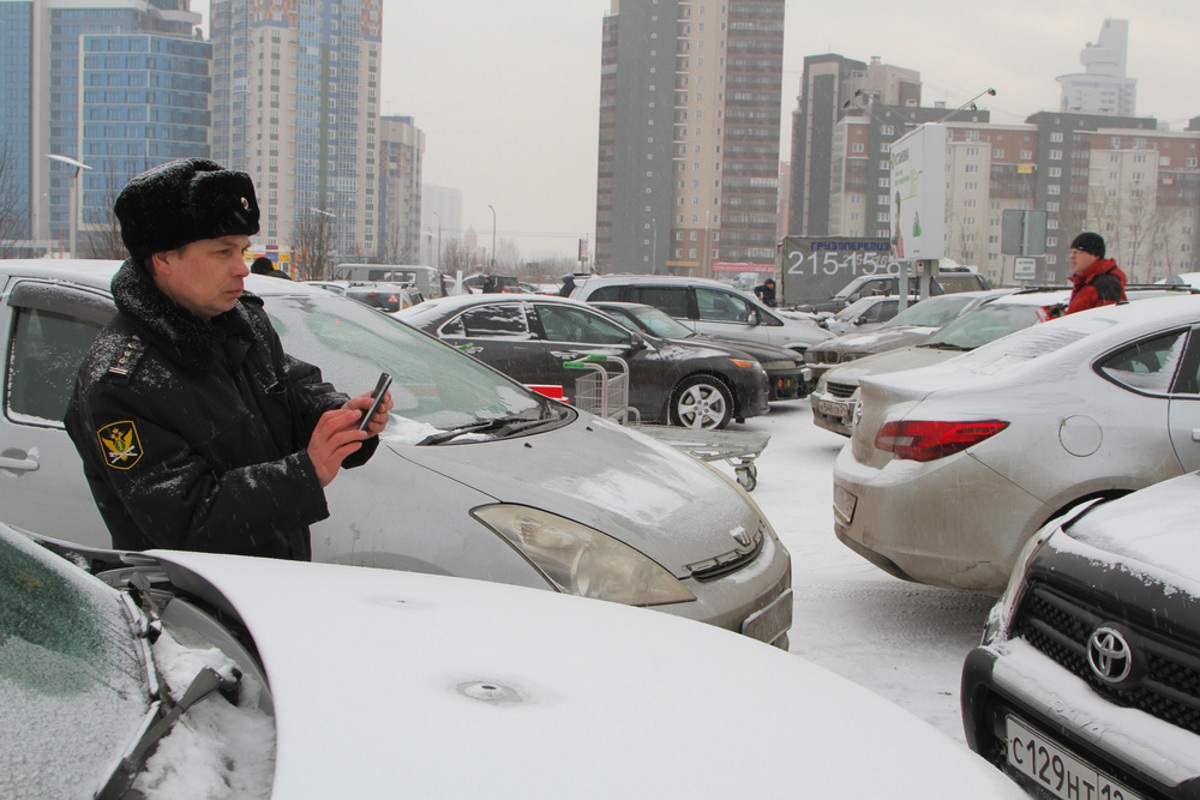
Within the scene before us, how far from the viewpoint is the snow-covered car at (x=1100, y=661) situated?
2.17m

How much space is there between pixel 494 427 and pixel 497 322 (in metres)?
6.66

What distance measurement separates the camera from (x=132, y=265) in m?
2.24

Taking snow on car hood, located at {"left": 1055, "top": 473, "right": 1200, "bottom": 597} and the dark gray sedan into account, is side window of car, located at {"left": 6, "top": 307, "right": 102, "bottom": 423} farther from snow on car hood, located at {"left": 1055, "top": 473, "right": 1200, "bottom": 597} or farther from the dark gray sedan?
the dark gray sedan

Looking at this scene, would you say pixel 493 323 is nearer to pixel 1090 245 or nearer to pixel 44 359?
pixel 1090 245

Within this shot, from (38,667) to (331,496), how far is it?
5.18ft

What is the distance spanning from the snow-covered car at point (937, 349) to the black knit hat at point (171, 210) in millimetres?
6944

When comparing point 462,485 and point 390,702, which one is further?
point 462,485

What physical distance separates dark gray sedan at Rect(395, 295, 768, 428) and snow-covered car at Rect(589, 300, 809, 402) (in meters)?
0.98

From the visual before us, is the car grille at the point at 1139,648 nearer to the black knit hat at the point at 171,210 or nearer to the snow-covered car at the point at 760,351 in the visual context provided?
the black knit hat at the point at 171,210

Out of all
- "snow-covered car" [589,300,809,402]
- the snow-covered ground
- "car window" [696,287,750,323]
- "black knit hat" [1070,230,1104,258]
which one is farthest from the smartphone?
"car window" [696,287,750,323]

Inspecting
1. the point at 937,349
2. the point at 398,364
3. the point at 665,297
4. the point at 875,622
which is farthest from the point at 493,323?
the point at 398,364

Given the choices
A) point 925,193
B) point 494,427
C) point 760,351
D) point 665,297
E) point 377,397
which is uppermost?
point 925,193

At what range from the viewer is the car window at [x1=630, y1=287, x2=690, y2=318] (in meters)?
14.5

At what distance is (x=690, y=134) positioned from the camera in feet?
415
